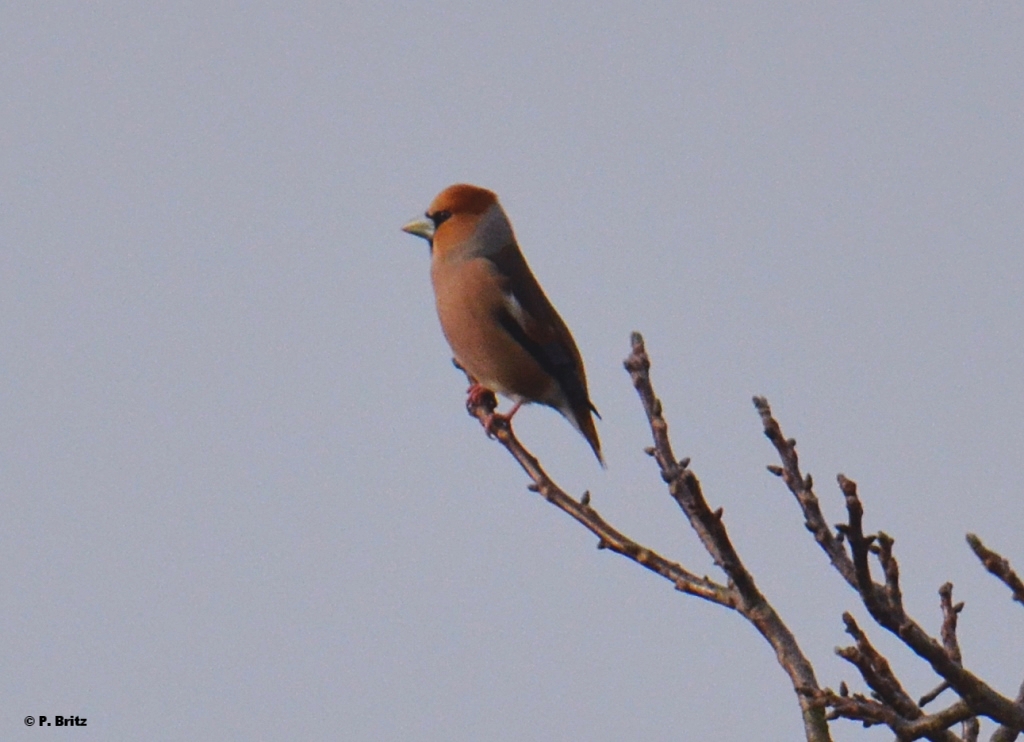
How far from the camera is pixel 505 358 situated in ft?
24.1

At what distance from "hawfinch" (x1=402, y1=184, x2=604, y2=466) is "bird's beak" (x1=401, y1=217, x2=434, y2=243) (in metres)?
0.16

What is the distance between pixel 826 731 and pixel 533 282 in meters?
5.24

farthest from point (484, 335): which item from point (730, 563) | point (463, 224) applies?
point (730, 563)

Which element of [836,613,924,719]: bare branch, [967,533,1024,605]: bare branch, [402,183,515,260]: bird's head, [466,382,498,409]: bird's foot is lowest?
[836,613,924,719]: bare branch

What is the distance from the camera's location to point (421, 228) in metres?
8.14

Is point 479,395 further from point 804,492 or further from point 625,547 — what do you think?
point 804,492

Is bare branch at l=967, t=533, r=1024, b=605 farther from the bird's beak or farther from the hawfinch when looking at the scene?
the bird's beak

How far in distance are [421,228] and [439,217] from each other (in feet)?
0.43

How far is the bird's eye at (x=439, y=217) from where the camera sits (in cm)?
807

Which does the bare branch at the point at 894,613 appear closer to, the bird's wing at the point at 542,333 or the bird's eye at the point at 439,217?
the bird's wing at the point at 542,333

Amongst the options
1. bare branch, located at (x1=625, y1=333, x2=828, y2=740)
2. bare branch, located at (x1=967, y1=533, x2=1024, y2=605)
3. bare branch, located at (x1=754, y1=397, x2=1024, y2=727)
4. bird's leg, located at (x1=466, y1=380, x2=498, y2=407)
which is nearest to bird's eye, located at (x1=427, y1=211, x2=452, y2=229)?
bird's leg, located at (x1=466, y1=380, x2=498, y2=407)

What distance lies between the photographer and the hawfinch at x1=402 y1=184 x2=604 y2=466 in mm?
7398

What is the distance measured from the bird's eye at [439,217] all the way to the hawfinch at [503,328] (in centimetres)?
15

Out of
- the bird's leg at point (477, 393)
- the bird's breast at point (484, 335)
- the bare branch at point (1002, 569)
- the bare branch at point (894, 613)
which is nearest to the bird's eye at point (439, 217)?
the bird's breast at point (484, 335)
